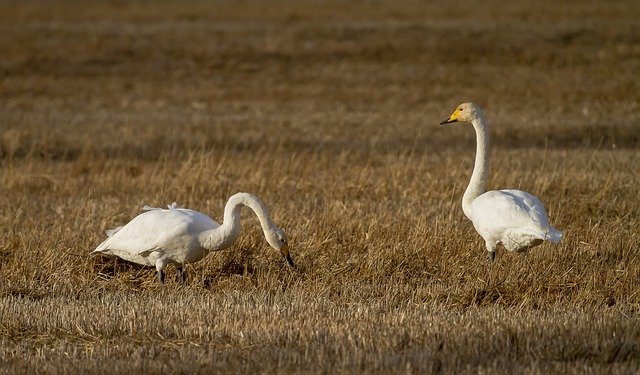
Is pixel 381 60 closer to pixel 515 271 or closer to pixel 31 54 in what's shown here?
pixel 31 54

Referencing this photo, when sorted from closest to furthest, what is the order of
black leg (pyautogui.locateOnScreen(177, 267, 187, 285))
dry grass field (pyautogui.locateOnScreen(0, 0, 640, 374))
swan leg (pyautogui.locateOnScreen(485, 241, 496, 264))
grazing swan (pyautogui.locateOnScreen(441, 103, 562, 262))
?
1. dry grass field (pyautogui.locateOnScreen(0, 0, 640, 374))
2. grazing swan (pyautogui.locateOnScreen(441, 103, 562, 262))
3. black leg (pyautogui.locateOnScreen(177, 267, 187, 285))
4. swan leg (pyautogui.locateOnScreen(485, 241, 496, 264))

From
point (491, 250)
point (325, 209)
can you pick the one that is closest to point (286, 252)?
point (491, 250)

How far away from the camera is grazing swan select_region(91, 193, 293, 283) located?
25.3ft

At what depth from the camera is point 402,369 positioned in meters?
5.10

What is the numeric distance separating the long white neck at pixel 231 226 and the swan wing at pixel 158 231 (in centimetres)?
13

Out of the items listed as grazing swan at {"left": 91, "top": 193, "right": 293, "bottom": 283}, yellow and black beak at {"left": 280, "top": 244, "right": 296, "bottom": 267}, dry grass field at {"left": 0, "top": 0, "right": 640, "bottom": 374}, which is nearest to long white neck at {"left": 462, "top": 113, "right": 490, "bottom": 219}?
dry grass field at {"left": 0, "top": 0, "right": 640, "bottom": 374}

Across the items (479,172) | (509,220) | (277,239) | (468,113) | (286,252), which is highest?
(468,113)

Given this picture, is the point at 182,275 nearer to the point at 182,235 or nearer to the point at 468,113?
the point at 182,235

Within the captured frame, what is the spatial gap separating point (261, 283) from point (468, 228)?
2.71 metres

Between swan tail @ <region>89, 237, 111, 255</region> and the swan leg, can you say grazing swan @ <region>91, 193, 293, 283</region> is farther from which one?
the swan leg

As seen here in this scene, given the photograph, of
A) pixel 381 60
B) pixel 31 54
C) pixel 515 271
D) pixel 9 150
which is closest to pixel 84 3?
pixel 31 54

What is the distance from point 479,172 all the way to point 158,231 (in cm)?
287

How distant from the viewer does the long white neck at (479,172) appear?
8.76m

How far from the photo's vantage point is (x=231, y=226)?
7.69 meters
